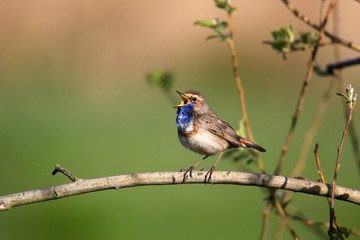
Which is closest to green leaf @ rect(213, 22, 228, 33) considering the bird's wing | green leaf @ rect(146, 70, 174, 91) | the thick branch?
green leaf @ rect(146, 70, 174, 91)

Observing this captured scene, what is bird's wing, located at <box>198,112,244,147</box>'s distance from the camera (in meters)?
4.31

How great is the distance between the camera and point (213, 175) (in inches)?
117

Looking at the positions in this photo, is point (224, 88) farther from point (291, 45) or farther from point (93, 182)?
point (93, 182)

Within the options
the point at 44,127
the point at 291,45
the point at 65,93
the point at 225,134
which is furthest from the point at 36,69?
the point at 291,45

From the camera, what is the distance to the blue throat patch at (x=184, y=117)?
4434 mm

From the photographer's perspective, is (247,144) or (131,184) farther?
(247,144)

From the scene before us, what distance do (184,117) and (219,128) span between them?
0.93ft

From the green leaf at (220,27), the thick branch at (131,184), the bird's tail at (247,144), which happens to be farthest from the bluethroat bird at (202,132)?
the thick branch at (131,184)

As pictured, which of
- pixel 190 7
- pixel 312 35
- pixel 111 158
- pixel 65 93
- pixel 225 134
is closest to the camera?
pixel 312 35

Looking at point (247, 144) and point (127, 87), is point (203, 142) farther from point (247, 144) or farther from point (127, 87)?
point (127, 87)

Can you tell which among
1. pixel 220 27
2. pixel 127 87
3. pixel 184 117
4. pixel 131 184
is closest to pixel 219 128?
pixel 184 117

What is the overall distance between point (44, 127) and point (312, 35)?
8.03m

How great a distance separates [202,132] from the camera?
4.42m

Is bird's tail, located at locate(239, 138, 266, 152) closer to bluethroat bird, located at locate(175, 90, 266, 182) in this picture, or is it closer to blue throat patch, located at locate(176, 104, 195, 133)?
bluethroat bird, located at locate(175, 90, 266, 182)
